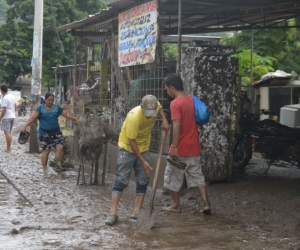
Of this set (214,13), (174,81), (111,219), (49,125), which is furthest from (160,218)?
(214,13)

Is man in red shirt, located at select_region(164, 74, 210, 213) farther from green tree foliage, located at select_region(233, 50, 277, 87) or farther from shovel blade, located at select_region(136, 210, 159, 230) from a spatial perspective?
green tree foliage, located at select_region(233, 50, 277, 87)

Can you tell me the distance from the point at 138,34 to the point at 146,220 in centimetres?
438

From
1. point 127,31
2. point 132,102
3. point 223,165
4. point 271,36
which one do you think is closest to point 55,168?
point 132,102

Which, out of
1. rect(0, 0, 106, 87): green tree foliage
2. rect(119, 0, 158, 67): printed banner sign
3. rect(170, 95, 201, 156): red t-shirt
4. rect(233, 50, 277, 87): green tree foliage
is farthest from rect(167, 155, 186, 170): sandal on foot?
rect(0, 0, 106, 87): green tree foliage

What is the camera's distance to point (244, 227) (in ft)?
20.5

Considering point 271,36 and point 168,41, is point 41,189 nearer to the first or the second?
point 168,41

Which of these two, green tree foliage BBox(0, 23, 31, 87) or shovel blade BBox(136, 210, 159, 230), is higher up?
green tree foliage BBox(0, 23, 31, 87)

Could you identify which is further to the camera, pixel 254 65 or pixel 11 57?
pixel 11 57

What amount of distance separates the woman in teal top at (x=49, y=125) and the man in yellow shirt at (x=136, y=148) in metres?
3.97

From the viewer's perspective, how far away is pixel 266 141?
9297 mm

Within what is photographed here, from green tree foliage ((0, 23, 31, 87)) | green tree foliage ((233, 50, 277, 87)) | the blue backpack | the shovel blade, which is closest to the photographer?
the shovel blade

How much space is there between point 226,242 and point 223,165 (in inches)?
98.8

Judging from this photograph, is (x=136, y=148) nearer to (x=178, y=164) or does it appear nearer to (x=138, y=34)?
(x=178, y=164)

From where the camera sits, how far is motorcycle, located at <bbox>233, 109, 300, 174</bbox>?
29.9ft
